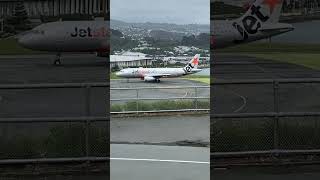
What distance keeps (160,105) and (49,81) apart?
7.57 ft

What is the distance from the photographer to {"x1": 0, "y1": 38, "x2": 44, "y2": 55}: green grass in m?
4.76

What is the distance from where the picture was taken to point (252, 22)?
4.75 metres

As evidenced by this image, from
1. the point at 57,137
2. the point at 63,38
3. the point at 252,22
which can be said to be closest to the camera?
the point at 252,22

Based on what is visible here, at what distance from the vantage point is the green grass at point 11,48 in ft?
15.6

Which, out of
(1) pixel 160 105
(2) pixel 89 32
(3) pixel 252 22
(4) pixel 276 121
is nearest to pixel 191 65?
(1) pixel 160 105

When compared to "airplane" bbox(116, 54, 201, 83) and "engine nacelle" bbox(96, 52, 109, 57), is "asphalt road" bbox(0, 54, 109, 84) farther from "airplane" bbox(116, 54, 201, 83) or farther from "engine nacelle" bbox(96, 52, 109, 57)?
"airplane" bbox(116, 54, 201, 83)

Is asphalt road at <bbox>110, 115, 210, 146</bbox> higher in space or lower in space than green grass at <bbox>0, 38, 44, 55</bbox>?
lower

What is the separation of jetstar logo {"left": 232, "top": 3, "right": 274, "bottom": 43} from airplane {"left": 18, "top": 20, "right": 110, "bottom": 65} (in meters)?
1.28

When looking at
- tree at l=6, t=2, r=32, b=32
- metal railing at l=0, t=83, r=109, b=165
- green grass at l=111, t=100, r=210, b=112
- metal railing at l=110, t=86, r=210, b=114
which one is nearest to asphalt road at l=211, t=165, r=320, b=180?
metal railing at l=0, t=83, r=109, b=165

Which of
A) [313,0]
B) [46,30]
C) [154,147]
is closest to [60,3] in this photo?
[46,30]

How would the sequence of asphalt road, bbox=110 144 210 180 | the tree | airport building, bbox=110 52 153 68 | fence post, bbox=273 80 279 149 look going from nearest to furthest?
airport building, bbox=110 52 153 68 → asphalt road, bbox=110 144 210 180 → the tree → fence post, bbox=273 80 279 149

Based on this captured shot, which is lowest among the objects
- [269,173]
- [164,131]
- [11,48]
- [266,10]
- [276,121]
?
[269,173]

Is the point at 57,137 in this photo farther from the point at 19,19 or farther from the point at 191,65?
the point at 191,65

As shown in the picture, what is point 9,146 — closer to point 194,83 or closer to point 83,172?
point 83,172
